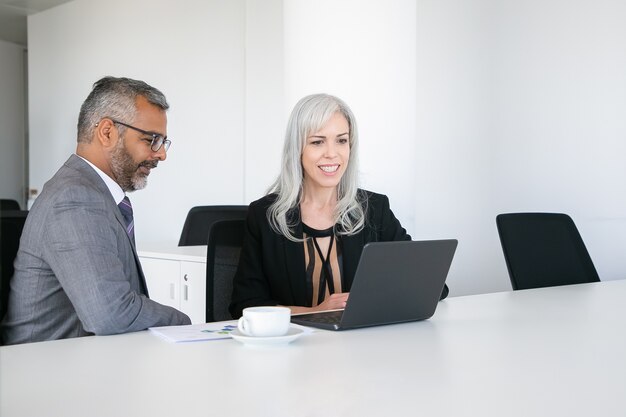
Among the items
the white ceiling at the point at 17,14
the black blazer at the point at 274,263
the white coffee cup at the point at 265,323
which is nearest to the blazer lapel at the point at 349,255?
the black blazer at the point at 274,263

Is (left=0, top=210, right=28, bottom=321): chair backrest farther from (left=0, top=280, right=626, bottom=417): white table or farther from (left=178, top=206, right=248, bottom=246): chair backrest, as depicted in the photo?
(left=178, top=206, right=248, bottom=246): chair backrest

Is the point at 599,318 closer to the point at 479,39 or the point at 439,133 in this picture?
the point at 439,133

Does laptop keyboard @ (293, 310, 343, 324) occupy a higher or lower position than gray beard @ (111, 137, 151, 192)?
lower

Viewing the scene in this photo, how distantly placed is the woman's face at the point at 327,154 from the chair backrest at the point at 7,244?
3.09 ft

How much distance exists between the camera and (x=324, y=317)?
188cm

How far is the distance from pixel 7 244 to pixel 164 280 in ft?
4.53

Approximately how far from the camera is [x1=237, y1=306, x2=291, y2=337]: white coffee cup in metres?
1.54

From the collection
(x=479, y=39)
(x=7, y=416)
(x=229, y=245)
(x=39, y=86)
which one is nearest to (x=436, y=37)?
(x=479, y=39)

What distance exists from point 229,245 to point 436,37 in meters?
2.17

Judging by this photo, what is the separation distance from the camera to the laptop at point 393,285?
1688 millimetres

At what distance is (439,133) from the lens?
13.4 ft

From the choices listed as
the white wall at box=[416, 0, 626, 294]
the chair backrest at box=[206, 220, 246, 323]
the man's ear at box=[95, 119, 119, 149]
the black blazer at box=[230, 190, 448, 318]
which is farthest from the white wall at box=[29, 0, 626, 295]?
the man's ear at box=[95, 119, 119, 149]

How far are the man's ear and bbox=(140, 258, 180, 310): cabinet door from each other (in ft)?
4.04

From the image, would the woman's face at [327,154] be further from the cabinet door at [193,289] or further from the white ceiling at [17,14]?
the white ceiling at [17,14]
